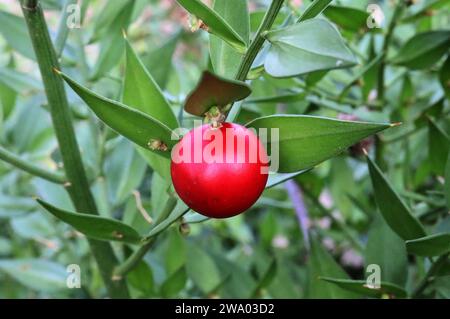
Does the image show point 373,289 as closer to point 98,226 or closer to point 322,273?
point 322,273

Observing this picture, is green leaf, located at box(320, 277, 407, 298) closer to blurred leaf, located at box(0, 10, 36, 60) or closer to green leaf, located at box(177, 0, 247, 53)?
green leaf, located at box(177, 0, 247, 53)

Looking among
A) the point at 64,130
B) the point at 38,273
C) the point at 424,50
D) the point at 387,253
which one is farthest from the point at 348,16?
the point at 38,273

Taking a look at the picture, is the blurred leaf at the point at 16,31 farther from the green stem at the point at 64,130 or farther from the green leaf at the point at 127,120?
the green leaf at the point at 127,120

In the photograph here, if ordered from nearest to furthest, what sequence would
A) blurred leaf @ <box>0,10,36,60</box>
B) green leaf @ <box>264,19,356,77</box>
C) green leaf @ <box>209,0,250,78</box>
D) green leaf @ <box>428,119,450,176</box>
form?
1. green leaf @ <box>264,19,356,77</box>
2. green leaf @ <box>209,0,250,78</box>
3. green leaf @ <box>428,119,450,176</box>
4. blurred leaf @ <box>0,10,36,60</box>

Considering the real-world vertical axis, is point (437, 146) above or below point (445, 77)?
below

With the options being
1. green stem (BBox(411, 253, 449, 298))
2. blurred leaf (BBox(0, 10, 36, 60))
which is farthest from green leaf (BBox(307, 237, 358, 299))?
blurred leaf (BBox(0, 10, 36, 60))

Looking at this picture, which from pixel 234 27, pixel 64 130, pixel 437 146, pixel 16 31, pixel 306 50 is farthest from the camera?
pixel 16 31

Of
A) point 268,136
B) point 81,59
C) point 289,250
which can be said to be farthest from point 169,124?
point 289,250
